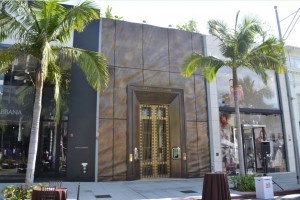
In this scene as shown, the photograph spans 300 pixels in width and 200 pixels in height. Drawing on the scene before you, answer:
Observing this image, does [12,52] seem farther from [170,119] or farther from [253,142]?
[253,142]

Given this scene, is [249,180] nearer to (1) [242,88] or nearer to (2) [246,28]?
(2) [246,28]

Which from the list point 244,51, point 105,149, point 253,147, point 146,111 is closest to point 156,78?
point 146,111

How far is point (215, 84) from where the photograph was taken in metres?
18.0

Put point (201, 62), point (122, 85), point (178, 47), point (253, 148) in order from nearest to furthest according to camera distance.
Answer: point (201, 62)
point (122, 85)
point (178, 47)
point (253, 148)

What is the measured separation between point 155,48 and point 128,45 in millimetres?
1661

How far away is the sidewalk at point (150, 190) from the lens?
10961 millimetres

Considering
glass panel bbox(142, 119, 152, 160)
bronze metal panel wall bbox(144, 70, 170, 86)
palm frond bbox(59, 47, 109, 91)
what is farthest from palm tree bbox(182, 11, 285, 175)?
palm frond bbox(59, 47, 109, 91)

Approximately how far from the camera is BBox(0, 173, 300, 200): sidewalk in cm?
1096

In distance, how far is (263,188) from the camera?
10977 mm

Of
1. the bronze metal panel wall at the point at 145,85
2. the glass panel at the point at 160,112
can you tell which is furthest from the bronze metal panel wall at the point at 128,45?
the glass panel at the point at 160,112

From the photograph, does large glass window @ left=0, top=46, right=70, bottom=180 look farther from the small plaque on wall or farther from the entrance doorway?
the entrance doorway

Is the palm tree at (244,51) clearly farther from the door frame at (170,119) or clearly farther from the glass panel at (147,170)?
the glass panel at (147,170)

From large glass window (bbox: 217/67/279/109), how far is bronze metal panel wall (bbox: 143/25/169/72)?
3.83 meters

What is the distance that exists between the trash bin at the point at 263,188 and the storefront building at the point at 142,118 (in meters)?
5.43
